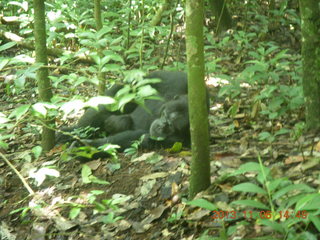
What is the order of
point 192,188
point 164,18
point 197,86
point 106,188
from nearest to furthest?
point 197,86 < point 192,188 < point 106,188 < point 164,18

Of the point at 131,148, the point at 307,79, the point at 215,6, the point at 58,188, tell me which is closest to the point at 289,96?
the point at 307,79

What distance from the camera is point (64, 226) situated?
10.9 feet

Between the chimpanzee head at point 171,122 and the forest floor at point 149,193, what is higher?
the chimpanzee head at point 171,122

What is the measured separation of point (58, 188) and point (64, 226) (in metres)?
0.65

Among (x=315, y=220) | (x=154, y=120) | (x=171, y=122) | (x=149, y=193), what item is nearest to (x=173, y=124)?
(x=171, y=122)

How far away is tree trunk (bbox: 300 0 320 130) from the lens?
3.73m

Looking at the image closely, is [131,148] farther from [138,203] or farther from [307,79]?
[307,79]

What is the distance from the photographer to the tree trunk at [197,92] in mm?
2629

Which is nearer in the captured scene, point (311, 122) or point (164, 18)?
point (311, 122)

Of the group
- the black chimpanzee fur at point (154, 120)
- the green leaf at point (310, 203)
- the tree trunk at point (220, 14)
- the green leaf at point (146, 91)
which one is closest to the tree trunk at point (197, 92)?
the green leaf at point (146, 91)
